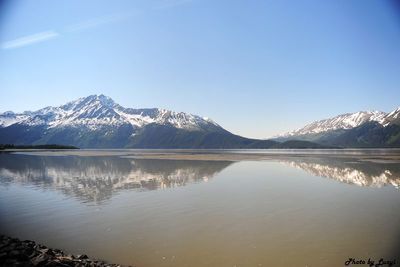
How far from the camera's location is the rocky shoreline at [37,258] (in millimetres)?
13914

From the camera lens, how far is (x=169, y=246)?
17938mm

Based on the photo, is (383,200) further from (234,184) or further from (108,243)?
(108,243)

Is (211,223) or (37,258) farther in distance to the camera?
(211,223)

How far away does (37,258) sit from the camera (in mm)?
14289

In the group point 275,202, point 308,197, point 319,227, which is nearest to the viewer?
point 319,227

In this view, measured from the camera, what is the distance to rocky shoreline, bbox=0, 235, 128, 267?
45.6 feet

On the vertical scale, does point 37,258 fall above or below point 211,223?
above

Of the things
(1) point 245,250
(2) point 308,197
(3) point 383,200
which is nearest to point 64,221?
(1) point 245,250

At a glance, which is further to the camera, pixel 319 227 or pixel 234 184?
pixel 234 184

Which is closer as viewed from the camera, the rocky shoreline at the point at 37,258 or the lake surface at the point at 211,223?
the rocky shoreline at the point at 37,258

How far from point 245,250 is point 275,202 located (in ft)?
45.9

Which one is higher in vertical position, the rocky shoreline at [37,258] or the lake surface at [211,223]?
the rocky shoreline at [37,258]

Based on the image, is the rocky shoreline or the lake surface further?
the lake surface

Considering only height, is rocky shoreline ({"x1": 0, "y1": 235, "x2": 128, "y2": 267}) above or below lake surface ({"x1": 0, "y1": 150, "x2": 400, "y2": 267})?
above
